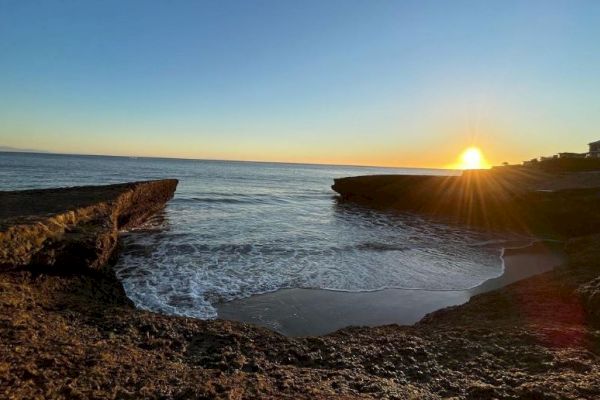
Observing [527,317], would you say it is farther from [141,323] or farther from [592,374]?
[141,323]

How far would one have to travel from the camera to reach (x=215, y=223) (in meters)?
19.0

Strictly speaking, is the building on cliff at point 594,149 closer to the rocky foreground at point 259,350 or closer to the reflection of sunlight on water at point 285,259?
the reflection of sunlight on water at point 285,259

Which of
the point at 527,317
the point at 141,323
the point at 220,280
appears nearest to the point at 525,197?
the point at 527,317

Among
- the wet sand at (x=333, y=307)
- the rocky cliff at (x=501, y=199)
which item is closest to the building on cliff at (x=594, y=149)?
the rocky cliff at (x=501, y=199)

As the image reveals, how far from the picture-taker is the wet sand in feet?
23.3

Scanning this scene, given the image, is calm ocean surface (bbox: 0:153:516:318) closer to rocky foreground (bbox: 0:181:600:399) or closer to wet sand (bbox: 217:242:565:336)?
wet sand (bbox: 217:242:565:336)

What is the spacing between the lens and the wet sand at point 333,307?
7.11 meters

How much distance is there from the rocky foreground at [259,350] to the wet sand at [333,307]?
3.22 feet

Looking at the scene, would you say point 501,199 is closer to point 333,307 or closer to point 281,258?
point 281,258

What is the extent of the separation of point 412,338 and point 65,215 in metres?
8.52

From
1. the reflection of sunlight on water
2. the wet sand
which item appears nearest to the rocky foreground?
the wet sand

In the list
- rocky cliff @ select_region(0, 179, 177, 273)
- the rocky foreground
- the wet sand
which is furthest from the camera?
the wet sand

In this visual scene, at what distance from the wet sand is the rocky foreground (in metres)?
0.98

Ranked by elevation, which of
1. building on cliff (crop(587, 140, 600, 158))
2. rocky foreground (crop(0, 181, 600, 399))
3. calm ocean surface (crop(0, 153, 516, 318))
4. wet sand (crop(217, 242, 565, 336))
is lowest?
wet sand (crop(217, 242, 565, 336))
